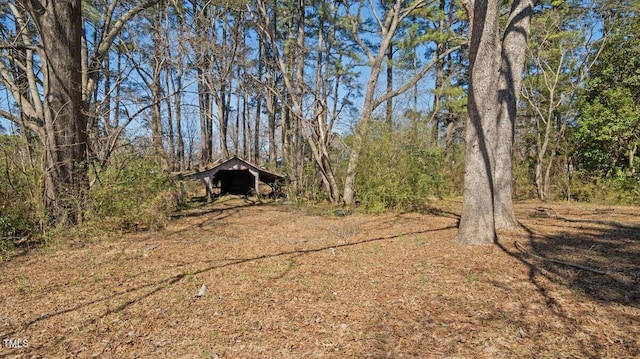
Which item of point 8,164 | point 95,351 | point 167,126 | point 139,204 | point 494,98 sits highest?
point 167,126

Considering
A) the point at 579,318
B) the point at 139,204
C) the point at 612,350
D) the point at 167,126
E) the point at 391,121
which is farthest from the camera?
the point at 167,126

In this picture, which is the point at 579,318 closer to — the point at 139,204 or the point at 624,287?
the point at 624,287

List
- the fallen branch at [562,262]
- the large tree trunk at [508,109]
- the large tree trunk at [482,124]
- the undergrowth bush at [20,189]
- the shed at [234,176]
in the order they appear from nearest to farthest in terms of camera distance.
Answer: the fallen branch at [562,262], the large tree trunk at [482,124], the undergrowth bush at [20,189], the large tree trunk at [508,109], the shed at [234,176]

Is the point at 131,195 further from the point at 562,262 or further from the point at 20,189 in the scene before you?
the point at 562,262

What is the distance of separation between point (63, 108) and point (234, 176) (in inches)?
418

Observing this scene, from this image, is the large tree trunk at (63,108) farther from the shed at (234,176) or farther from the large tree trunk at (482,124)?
the large tree trunk at (482,124)

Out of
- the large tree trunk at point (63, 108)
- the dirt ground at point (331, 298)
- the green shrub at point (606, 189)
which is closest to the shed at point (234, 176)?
the large tree trunk at point (63, 108)

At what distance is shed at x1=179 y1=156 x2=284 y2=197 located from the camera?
12.1 metres

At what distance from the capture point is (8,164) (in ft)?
16.0

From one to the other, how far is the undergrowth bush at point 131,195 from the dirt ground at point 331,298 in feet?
2.34

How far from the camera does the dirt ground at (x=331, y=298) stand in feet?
7.15

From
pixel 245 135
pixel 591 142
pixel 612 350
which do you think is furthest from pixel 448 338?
pixel 245 135

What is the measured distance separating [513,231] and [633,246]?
1.42 meters

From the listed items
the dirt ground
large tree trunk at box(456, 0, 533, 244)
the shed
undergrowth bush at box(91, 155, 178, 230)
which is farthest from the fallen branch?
the shed
